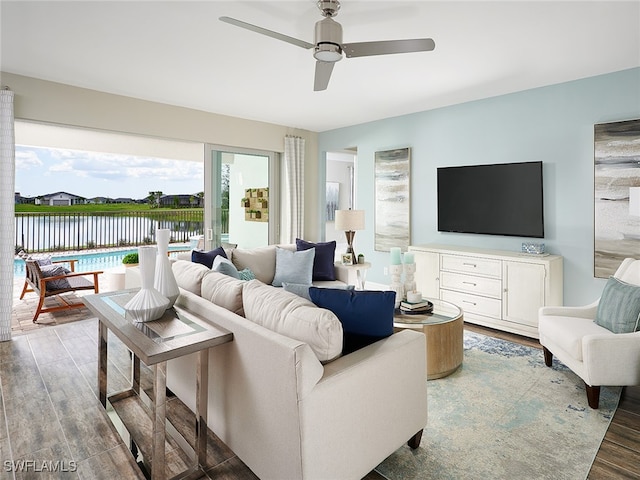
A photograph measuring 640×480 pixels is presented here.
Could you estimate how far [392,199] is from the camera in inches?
210

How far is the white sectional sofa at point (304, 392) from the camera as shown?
1457mm

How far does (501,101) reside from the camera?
13.8ft

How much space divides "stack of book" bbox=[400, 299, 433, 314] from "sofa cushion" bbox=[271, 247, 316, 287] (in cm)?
125

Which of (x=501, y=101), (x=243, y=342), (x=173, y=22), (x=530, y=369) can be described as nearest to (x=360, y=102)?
(x=501, y=101)

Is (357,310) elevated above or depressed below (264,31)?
below

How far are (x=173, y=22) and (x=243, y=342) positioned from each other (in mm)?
2321

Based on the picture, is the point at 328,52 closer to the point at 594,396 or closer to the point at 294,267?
the point at 294,267

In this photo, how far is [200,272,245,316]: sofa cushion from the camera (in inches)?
81.6

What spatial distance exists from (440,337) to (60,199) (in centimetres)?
765

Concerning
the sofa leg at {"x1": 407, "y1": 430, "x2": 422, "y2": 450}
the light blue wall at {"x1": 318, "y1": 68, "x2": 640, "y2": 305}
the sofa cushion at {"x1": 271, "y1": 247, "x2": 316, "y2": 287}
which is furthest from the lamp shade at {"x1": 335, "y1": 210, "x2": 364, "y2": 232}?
the sofa leg at {"x1": 407, "y1": 430, "x2": 422, "y2": 450}

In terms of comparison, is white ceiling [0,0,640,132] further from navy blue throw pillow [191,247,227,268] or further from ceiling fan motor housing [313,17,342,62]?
navy blue throw pillow [191,247,227,268]

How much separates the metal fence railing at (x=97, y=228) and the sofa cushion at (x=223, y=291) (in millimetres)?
→ 5872

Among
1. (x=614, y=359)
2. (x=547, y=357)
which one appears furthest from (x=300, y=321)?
(x=547, y=357)

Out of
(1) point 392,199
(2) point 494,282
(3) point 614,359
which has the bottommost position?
(3) point 614,359
